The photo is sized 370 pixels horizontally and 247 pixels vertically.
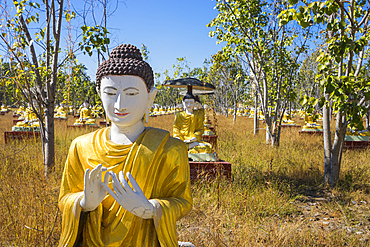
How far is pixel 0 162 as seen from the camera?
4.43m

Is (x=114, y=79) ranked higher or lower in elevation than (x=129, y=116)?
higher

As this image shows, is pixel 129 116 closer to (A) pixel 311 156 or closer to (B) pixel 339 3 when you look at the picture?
(B) pixel 339 3

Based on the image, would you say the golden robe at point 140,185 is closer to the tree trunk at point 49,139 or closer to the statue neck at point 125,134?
the statue neck at point 125,134

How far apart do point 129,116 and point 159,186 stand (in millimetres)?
467

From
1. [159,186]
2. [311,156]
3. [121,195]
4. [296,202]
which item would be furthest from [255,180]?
[121,195]

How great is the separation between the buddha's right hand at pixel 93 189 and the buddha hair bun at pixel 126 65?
0.58m

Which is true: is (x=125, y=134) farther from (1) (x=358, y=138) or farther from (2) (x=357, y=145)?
(1) (x=358, y=138)

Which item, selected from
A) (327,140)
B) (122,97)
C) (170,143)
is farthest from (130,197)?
(327,140)

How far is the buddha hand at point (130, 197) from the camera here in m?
1.32

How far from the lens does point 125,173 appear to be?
58.9 inches

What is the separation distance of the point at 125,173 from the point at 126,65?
2.12ft

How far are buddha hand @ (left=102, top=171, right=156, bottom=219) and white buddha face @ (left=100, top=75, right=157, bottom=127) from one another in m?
0.38

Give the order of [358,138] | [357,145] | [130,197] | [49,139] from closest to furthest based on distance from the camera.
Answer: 1. [130,197]
2. [49,139]
3. [357,145]
4. [358,138]

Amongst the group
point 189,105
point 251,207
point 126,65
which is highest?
point 126,65
